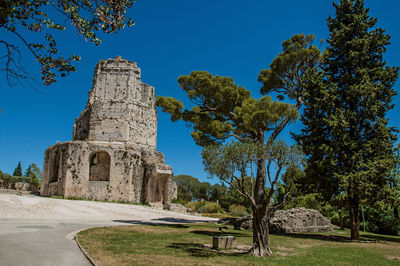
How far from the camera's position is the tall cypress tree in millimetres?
15906

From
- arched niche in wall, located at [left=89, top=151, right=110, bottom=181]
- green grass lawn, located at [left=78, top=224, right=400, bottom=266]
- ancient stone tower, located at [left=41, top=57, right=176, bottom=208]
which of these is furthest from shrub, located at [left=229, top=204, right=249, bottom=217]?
green grass lawn, located at [left=78, top=224, right=400, bottom=266]

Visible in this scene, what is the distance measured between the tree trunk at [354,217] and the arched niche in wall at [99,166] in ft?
80.1

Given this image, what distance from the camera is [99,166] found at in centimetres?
3306

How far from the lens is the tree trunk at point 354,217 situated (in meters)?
16.3

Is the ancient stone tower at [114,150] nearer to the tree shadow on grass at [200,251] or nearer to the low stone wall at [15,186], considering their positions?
the low stone wall at [15,186]

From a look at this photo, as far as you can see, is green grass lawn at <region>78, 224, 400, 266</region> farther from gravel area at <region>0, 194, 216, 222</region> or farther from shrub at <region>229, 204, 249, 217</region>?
shrub at <region>229, 204, 249, 217</region>

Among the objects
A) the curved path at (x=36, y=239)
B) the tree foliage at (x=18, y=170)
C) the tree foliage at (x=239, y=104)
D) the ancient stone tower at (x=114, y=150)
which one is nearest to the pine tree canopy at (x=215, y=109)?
the tree foliage at (x=239, y=104)

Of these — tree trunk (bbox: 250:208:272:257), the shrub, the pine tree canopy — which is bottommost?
the shrub

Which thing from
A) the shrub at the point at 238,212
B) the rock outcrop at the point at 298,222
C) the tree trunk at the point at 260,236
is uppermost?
the tree trunk at the point at 260,236

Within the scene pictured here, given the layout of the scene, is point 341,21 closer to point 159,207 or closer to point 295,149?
point 295,149

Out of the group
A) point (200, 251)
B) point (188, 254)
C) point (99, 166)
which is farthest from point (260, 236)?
point (99, 166)

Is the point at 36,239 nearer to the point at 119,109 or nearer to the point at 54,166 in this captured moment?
the point at 54,166

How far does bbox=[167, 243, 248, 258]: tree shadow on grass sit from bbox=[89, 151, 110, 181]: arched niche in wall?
2383cm

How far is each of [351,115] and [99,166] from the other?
25950 millimetres
